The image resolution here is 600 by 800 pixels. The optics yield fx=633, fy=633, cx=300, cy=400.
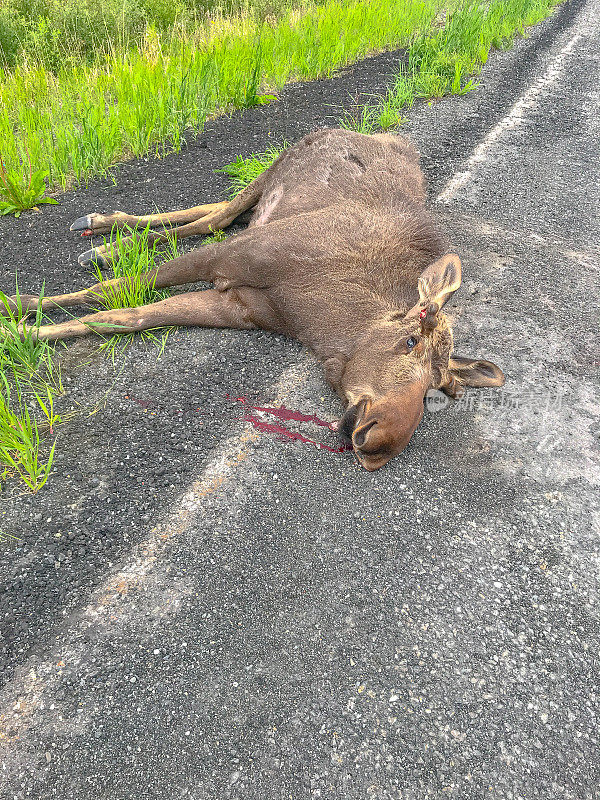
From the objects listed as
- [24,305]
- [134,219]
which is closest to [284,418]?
[24,305]

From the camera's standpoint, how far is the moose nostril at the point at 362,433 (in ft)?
9.71

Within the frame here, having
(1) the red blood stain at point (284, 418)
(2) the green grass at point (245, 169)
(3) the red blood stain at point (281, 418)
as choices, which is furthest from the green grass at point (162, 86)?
(1) the red blood stain at point (284, 418)

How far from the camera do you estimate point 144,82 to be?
6387 mm

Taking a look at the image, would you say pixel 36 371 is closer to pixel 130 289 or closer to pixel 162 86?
pixel 130 289

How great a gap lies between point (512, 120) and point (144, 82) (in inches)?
178

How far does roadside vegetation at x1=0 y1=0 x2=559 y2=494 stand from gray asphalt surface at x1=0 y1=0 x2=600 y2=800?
1.06 feet

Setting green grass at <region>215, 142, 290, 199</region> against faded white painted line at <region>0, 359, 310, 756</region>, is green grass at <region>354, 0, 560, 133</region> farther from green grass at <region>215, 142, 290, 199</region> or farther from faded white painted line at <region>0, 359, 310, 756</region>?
faded white painted line at <region>0, 359, 310, 756</region>

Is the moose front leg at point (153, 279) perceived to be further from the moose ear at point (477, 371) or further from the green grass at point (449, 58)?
the green grass at point (449, 58)

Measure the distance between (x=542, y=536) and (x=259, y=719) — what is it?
162 centimetres

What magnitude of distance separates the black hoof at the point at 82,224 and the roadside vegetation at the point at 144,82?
1.05ft

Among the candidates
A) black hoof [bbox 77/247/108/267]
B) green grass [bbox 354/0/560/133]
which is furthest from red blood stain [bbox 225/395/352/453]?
green grass [bbox 354/0/560/133]

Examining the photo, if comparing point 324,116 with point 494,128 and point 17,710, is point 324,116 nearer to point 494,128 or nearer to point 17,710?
point 494,128

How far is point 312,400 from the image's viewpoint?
3.76 m

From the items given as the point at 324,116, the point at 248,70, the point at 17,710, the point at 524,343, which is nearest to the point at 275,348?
the point at 524,343
